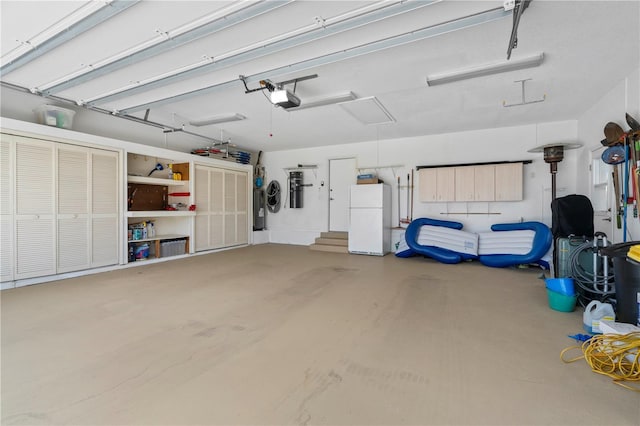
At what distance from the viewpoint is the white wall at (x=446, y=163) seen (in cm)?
593

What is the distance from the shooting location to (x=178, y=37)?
2.78m

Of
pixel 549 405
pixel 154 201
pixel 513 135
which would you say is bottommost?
pixel 549 405

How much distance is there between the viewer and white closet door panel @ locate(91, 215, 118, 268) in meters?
4.87

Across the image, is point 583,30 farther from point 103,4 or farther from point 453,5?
point 103,4

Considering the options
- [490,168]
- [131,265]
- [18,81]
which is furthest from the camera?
[490,168]

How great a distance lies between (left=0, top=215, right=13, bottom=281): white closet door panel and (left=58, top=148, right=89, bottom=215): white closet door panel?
0.59 m

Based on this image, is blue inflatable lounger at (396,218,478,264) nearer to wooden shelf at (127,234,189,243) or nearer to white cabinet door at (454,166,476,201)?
white cabinet door at (454,166,476,201)

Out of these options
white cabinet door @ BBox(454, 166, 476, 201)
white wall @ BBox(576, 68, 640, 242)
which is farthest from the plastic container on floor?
white cabinet door @ BBox(454, 166, 476, 201)

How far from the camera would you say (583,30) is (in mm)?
2703

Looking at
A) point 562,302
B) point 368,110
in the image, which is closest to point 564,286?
point 562,302

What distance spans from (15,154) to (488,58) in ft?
20.8

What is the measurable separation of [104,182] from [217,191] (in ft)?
8.38

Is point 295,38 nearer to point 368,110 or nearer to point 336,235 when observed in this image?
point 368,110

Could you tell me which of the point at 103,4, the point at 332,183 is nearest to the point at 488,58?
the point at 103,4
